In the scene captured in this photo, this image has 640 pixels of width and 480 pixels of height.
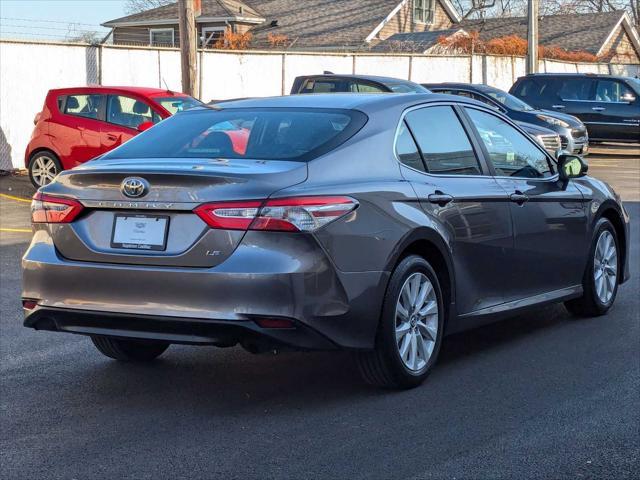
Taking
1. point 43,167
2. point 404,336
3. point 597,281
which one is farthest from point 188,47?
point 404,336

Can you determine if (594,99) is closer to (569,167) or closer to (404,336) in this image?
(569,167)

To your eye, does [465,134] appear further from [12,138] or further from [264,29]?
[264,29]

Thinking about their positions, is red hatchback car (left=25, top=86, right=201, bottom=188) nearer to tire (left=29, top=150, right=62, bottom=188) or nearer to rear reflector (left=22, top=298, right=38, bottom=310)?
tire (left=29, top=150, right=62, bottom=188)

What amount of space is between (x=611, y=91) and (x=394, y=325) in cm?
2428

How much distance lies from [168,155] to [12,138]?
15.9 metres

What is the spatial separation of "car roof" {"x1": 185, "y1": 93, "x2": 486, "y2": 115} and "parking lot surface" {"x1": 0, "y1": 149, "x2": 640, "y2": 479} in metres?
1.49

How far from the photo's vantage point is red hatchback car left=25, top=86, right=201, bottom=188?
17.4m

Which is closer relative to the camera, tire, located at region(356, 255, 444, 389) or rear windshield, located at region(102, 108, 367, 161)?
tire, located at region(356, 255, 444, 389)

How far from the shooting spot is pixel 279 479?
184 inches

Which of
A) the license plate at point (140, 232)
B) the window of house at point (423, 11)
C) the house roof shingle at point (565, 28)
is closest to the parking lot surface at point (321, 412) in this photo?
the license plate at point (140, 232)

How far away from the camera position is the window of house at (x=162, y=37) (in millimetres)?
52034

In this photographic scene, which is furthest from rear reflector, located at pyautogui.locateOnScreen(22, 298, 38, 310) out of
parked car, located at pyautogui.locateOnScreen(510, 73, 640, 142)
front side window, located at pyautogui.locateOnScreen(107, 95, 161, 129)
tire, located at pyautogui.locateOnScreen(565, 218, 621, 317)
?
parked car, located at pyautogui.locateOnScreen(510, 73, 640, 142)

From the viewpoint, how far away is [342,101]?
A: 21.5 feet

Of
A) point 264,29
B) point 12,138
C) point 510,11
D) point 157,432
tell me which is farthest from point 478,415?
point 510,11
